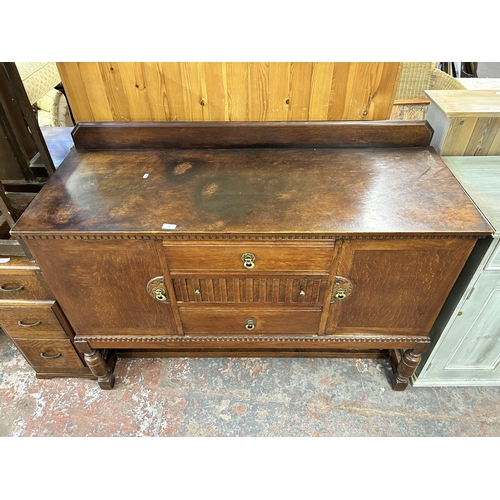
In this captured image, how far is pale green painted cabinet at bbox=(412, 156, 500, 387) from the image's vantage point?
136 centimetres

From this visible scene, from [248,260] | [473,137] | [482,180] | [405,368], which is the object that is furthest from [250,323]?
[473,137]

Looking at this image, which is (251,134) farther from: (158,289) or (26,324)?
(26,324)

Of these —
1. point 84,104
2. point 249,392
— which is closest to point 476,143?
point 249,392

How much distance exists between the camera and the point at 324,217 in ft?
4.21

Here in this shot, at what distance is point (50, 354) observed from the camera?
1.78 metres

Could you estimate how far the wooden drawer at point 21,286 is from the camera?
1473 mm

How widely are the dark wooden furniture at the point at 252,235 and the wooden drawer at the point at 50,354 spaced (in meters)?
0.13

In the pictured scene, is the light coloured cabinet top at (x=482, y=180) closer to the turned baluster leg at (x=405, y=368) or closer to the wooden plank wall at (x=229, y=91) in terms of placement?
the wooden plank wall at (x=229, y=91)

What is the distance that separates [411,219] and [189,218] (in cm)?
77

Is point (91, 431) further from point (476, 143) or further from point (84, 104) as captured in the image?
point (476, 143)

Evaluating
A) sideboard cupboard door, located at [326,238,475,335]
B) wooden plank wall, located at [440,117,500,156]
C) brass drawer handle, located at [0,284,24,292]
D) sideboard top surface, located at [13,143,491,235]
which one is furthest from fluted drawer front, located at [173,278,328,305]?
wooden plank wall, located at [440,117,500,156]

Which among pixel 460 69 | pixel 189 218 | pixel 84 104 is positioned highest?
pixel 84 104

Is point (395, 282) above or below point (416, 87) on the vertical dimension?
below

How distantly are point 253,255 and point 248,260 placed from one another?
26mm
